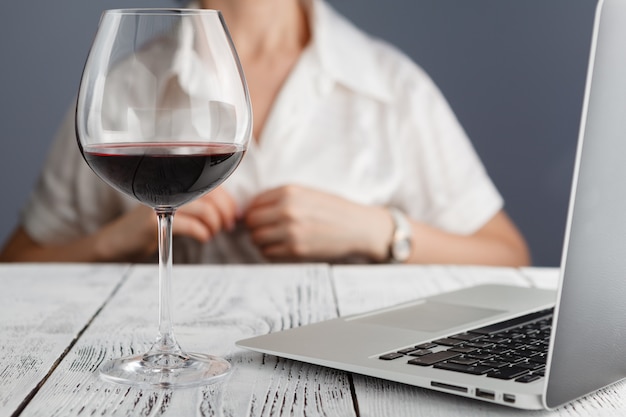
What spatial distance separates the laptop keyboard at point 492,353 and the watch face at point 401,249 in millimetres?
1147

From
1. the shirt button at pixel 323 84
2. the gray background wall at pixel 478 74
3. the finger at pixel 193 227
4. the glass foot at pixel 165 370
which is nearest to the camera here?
the glass foot at pixel 165 370

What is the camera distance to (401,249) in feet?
6.09

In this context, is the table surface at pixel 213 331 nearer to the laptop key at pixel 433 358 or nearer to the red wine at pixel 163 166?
the laptop key at pixel 433 358

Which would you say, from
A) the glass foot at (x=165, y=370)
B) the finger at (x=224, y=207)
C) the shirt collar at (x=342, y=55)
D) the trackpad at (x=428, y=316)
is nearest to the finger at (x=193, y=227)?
the finger at (x=224, y=207)

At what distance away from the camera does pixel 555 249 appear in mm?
2824

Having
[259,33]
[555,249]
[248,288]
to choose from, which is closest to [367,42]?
[259,33]

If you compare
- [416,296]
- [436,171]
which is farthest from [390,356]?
[436,171]

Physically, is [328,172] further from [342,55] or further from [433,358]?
[433,358]

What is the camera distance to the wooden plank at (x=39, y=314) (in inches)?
24.6

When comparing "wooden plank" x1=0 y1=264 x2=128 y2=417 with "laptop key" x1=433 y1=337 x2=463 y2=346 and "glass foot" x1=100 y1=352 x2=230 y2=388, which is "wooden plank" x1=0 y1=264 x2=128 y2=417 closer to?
"glass foot" x1=100 y1=352 x2=230 y2=388

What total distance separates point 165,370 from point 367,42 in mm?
1646

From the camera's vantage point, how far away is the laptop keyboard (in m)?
0.54

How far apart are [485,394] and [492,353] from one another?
75 millimetres

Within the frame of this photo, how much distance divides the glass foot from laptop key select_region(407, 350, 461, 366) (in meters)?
0.14
